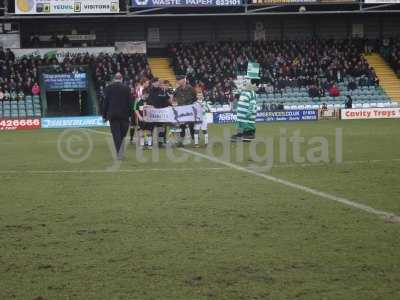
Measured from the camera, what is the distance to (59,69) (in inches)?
1564

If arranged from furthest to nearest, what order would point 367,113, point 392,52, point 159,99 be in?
1. point 392,52
2. point 367,113
3. point 159,99

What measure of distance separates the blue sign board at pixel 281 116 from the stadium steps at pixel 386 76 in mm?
8120

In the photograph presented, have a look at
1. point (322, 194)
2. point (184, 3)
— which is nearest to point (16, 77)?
point (184, 3)

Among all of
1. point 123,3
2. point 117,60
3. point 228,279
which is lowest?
point 228,279

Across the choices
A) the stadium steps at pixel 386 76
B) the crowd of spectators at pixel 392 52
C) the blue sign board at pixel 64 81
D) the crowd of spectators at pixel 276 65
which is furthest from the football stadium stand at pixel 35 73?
the crowd of spectators at pixel 392 52

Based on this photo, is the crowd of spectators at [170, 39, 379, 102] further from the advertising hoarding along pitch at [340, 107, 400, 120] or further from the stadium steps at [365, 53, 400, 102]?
the advertising hoarding along pitch at [340, 107, 400, 120]

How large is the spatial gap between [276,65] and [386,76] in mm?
7350

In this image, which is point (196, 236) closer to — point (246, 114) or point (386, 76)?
point (246, 114)

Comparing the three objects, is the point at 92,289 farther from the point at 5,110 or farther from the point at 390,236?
the point at 5,110

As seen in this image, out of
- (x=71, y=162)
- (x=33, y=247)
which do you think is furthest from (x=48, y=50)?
(x=33, y=247)

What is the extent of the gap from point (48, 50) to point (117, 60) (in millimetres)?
4458

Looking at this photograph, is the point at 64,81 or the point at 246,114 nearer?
the point at 246,114

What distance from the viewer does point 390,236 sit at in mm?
7277

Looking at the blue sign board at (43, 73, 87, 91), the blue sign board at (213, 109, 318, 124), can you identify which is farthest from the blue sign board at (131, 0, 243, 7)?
the blue sign board at (213, 109, 318, 124)
